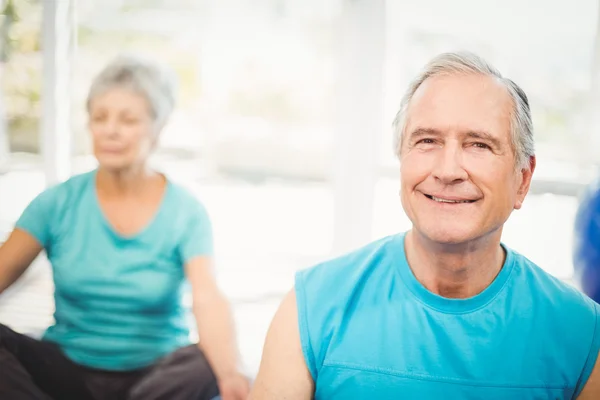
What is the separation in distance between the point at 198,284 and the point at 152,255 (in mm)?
141

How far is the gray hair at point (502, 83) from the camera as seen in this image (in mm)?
1110

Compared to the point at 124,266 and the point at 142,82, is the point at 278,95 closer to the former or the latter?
the point at 142,82

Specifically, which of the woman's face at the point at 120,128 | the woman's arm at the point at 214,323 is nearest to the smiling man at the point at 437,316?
the woman's arm at the point at 214,323

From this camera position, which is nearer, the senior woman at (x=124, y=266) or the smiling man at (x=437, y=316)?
the smiling man at (x=437, y=316)

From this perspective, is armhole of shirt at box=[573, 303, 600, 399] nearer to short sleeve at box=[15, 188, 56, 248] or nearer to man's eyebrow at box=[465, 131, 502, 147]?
man's eyebrow at box=[465, 131, 502, 147]

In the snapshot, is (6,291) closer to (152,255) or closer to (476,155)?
(152,255)

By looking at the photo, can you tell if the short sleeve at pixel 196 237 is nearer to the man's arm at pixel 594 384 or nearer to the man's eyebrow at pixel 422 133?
the man's eyebrow at pixel 422 133

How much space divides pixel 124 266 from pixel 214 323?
0.28 metres

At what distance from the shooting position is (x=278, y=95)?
2068 millimetres

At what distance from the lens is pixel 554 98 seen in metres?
1.80

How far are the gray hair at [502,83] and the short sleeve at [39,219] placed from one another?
968 millimetres

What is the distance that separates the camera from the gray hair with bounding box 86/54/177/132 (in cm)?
151

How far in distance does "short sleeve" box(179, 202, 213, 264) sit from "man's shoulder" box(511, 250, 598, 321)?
0.77 meters

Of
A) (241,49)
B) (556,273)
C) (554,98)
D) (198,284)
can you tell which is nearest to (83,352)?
(198,284)
